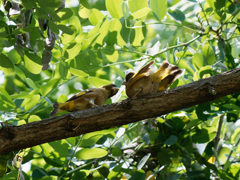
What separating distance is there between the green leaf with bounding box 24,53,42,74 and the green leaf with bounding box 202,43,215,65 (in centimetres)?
70

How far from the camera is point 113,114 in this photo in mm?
724

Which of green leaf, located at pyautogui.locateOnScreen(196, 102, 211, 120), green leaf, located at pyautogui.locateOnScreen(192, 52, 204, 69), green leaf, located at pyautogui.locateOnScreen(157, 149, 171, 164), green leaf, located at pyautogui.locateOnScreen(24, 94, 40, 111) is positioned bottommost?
green leaf, located at pyautogui.locateOnScreen(157, 149, 171, 164)

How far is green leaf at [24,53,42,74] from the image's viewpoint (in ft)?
2.60

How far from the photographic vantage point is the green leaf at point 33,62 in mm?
794

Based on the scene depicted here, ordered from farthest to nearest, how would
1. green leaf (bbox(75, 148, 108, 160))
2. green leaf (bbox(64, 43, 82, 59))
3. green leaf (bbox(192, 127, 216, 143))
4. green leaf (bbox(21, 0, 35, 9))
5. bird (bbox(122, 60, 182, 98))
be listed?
green leaf (bbox(192, 127, 216, 143)) → green leaf (bbox(75, 148, 108, 160)) → green leaf (bbox(64, 43, 82, 59)) → bird (bbox(122, 60, 182, 98)) → green leaf (bbox(21, 0, 35, 9))

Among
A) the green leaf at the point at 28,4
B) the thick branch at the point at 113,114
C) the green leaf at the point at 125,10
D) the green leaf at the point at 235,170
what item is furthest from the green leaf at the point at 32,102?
the green leaf at the point at 235,170

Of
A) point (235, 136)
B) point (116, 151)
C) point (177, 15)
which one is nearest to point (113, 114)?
point (116, 151)

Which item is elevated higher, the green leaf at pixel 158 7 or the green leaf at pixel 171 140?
the green leaf at pixel 158 7

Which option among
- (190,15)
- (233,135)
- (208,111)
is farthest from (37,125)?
(190,15)

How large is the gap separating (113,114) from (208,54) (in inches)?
23.7

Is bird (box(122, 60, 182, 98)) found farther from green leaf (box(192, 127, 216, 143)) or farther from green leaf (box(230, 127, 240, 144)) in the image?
green leaf (box(230, 127, 240, 144))

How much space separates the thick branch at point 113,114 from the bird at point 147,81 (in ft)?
0.16

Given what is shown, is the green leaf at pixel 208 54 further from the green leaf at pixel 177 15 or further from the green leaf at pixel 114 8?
the green leaf at pixel 114 8

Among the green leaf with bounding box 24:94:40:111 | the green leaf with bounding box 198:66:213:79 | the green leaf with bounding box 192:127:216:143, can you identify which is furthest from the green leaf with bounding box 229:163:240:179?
the green leaf with bounding box 24:94:40:111
